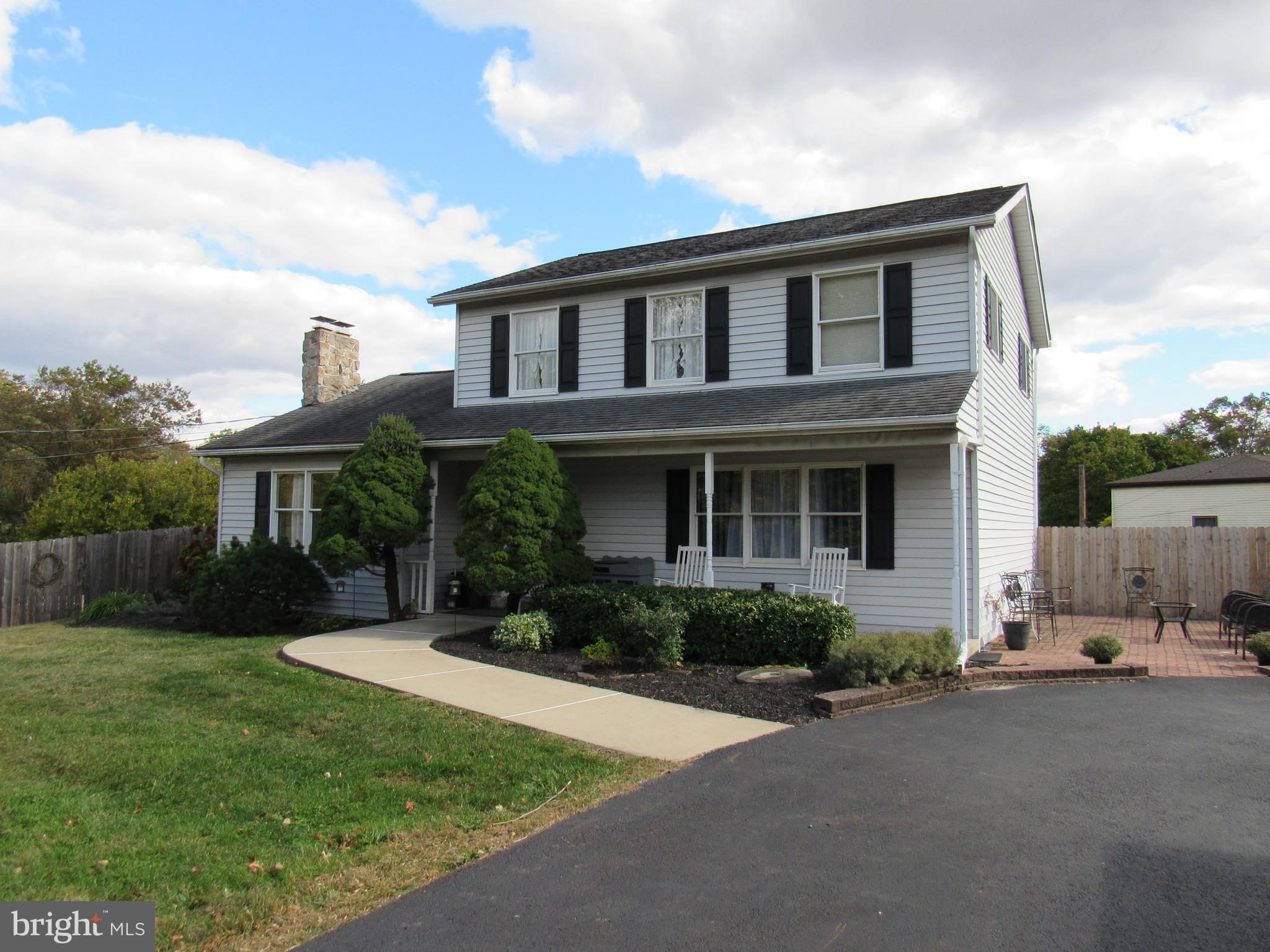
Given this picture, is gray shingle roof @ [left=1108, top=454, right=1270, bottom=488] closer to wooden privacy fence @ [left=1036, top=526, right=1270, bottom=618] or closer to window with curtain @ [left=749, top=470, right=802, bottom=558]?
wooden privacy fence @ [left=1036, top=526, right=1270, bottom=618]

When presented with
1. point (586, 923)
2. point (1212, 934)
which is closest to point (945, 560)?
point (1212, 934)

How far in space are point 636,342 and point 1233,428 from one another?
58.7 metres

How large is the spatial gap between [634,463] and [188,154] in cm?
804

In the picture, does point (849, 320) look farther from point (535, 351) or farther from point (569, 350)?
point (535, 351)

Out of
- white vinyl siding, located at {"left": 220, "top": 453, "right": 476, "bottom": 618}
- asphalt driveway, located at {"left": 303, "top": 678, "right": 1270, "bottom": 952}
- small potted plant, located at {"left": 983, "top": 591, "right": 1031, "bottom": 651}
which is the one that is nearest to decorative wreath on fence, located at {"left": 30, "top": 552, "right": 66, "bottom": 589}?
white vinyl siding, located at {"left": 220, "top": 453, "right": 476, "bottom": 618}

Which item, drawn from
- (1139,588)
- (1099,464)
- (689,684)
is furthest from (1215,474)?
(689,684)

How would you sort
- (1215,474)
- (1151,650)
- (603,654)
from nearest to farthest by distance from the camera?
(603,654) < (1151,650) < (1215,474)

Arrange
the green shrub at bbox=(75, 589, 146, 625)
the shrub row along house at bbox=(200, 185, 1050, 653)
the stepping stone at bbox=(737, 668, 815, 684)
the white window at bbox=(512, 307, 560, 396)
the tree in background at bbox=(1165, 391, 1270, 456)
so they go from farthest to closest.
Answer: the tree in background at bbox=(1165, 391, 1270, 456) < the green shrub at bbox=(75, 589, 146, 625) < the white window at bbox=(512, 307, 560, 396) < the shrub row along house at bbox=(200, 185, 1050, 653) < the stepping stone at bbox=(737, 668, 815, 684)

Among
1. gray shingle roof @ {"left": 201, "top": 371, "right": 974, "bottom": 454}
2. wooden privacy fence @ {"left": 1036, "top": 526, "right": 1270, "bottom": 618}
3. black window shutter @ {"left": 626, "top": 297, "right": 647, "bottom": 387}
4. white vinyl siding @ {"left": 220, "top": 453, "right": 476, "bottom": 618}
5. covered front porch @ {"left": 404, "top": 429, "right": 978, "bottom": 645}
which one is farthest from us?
wooden privacy fence @ {"left": 1036, "top": 526, "right": 1270, "bottom": 618}

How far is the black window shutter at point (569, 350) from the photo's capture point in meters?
13.5

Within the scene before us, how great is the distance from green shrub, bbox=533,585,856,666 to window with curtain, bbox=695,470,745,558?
6.52 feet

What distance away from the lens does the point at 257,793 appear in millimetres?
5086

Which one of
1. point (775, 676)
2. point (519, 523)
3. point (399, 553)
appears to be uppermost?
point (519, 523)

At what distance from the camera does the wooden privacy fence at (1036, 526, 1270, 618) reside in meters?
14.3
